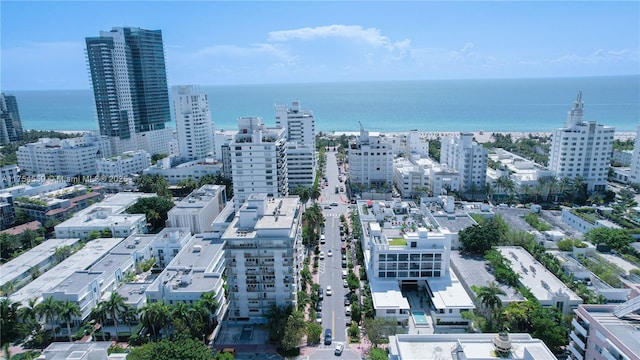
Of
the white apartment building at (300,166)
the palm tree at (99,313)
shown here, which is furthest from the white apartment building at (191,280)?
the white apartment building at (300,166)

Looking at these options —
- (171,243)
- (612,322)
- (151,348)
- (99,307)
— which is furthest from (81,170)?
(612,322)

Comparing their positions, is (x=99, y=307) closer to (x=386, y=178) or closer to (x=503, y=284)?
(x=503, y=284)

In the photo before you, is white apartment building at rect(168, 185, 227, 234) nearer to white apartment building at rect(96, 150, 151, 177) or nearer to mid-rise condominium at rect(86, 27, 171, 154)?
white apartment building at rect(96, 150, 151, 177)

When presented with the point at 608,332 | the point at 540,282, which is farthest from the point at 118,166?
the point at 608,332

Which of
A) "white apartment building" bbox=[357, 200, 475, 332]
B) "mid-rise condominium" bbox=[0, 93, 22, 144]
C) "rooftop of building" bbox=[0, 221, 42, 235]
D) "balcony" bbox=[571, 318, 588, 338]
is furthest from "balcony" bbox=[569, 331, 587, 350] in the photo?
"mid-rise condominium" bbox=[0, 93, 22, 144]

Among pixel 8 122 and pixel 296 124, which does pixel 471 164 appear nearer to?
pixel 296 124

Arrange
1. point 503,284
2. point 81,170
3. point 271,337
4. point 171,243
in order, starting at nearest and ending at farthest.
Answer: point 271,337 < point 503,284 < point 171,243 < point 81,170
